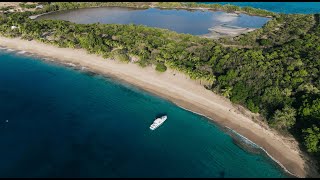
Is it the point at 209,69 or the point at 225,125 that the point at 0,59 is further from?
the point at 225,125

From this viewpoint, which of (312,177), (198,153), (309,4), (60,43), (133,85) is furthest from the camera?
(309,4)

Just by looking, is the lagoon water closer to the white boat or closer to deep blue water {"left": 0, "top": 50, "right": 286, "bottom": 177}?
deep blue water {"left": 0, "top": 50, "right": 286, "bottom": 177}

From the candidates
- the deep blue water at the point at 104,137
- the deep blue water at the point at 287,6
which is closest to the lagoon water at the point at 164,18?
the deep blue water at the point at 287,6

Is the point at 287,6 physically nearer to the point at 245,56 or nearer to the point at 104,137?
the point at 245,56

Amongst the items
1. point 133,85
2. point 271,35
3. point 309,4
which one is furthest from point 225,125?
point 309,4

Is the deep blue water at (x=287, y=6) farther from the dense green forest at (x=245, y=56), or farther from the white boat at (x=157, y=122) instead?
the white boat at (x=157, y=122)
